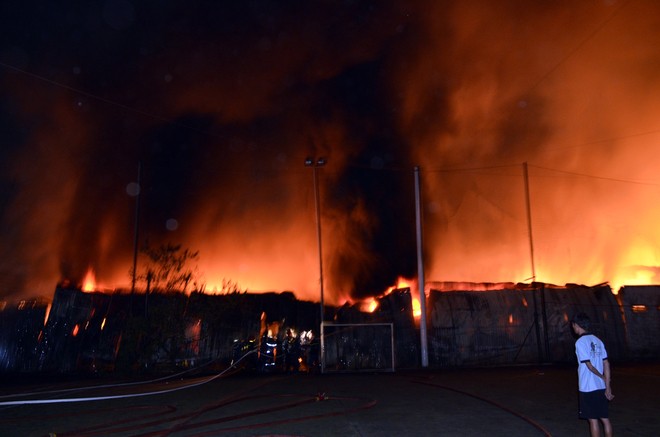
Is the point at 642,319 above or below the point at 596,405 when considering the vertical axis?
above

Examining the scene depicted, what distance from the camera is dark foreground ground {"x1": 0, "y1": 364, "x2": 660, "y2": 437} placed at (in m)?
8.49

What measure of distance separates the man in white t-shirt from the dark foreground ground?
4.72 feet

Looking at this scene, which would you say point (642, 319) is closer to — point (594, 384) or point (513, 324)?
point (513, 324)

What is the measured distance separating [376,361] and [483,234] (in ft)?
40.2

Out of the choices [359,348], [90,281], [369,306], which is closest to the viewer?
[359,348]

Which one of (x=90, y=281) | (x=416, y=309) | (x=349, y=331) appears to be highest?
(x=90, y=281)

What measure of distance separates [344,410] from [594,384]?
5224 mm

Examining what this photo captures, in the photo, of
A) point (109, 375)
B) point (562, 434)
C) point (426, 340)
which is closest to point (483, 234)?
point (426, 340)

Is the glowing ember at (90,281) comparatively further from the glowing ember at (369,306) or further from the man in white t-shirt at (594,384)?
the man in white t-shirt at (594,384)

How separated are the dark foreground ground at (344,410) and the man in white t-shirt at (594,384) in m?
1.44

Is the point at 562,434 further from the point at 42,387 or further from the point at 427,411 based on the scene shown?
the point at 42,387

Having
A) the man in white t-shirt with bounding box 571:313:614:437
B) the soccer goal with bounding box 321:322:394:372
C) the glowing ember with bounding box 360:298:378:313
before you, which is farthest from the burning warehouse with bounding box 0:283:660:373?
the man in white t-shirt with bounding box 571:313:614:437

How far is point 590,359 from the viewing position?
21.9ft

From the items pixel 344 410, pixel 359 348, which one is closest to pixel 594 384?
pixel 344 410
